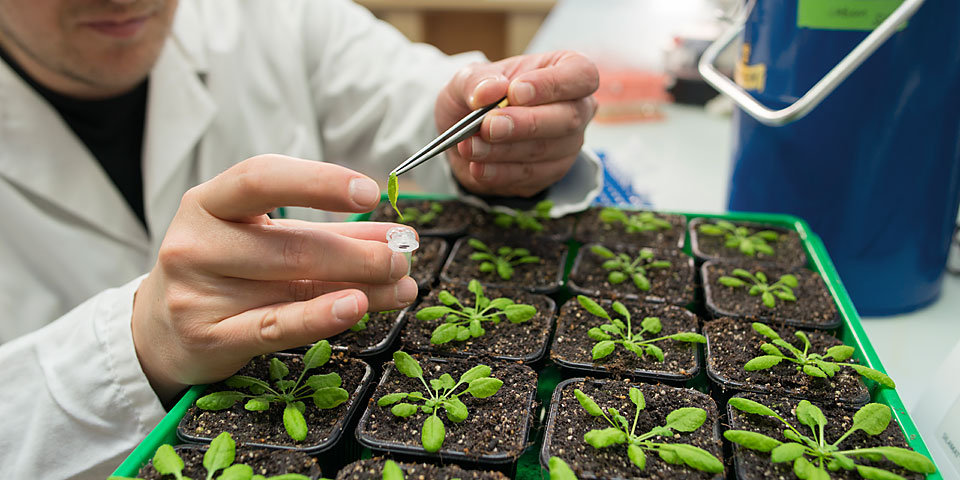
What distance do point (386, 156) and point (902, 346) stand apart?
3.54 ft

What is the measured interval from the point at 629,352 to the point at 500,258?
0.31m

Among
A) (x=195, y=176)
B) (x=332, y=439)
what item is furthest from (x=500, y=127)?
(x=195, y=176)

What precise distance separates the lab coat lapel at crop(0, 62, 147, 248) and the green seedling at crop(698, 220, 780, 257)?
3.84 ft

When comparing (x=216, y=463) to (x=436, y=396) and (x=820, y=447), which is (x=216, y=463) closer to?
(x=436, y=396)

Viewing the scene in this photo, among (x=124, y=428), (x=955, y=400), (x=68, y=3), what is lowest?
(x=124, y=428)

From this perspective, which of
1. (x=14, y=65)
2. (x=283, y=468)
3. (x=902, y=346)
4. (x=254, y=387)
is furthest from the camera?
(x=14, y=65)

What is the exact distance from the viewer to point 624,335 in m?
0.87

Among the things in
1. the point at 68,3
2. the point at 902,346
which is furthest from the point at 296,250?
the point at 902,346

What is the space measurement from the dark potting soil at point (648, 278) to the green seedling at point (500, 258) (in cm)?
9

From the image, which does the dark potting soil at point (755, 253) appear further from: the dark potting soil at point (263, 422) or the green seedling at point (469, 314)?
the dark potting soil at point (263, 422)

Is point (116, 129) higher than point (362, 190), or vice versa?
point (362, 190)

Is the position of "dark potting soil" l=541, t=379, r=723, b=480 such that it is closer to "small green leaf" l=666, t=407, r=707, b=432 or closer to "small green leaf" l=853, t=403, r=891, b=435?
"small green leaf" l=666, t=407, r=707, b=432

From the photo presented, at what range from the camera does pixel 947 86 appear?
986mm

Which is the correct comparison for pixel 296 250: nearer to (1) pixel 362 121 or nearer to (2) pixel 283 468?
(2) pixel 283 468
